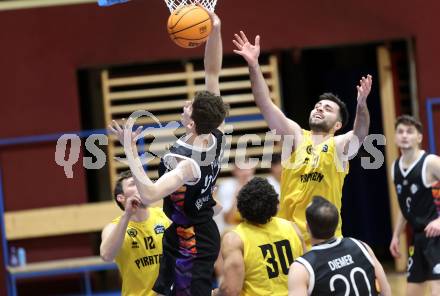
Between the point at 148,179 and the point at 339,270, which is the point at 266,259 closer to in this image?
the point at 339,270

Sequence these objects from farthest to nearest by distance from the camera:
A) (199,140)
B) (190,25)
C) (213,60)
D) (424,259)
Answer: (424,259), (190,25), (213,60), (199,140)

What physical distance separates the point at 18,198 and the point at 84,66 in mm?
1740

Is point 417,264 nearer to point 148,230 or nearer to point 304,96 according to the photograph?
point 148,230

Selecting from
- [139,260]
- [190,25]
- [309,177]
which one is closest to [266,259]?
[139,260]

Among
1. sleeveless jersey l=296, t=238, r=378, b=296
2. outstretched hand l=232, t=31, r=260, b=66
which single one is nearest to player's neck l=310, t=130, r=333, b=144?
outstretched hand l=232, t=31, r=260, b=66

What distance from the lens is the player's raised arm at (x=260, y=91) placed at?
6388mm

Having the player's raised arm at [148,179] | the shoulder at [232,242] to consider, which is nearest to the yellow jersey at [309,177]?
the shoulder at [232,242]

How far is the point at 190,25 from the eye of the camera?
618cm

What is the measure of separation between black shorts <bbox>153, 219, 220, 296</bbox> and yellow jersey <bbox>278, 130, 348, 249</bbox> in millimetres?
1391

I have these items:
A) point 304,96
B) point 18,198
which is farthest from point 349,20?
point 18,198

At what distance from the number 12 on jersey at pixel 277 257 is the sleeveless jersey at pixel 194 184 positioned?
46 centimetres

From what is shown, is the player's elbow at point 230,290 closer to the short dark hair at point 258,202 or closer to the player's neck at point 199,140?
the short dark hair at point 258,202

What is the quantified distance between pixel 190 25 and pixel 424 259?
348 cm

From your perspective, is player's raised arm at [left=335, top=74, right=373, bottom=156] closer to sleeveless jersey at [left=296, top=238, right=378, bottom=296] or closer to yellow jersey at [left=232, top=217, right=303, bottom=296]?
yellow jersey at [left=232, top=217, right=303, bottom=296]
